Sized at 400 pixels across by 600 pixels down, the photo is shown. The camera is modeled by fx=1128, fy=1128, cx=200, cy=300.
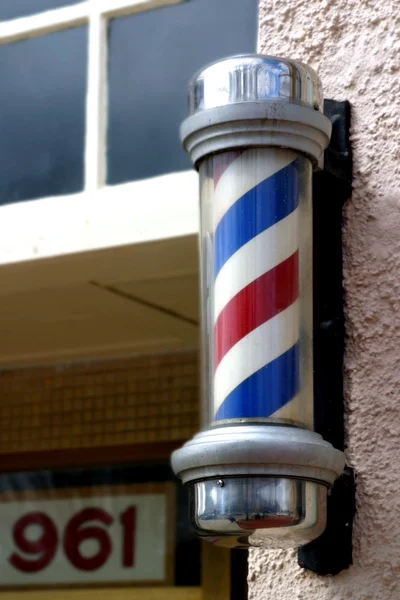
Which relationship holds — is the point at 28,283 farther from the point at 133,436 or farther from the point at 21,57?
the point at 133,436

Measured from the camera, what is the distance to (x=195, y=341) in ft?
15.2

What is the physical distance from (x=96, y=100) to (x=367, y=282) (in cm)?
195

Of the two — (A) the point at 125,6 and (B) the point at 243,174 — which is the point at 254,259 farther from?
(A) the point at 125,6

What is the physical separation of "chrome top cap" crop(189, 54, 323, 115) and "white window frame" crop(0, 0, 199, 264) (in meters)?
1.53

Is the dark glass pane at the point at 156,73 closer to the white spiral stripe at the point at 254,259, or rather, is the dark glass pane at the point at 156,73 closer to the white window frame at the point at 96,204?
the white window frame at the point at 96,204

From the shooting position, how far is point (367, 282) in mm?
1976

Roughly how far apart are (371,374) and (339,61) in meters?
0.60

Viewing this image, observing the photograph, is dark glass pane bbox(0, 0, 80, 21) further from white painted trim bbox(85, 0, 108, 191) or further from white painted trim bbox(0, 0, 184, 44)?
white painted trim bbox(85, 0, 108, 191)

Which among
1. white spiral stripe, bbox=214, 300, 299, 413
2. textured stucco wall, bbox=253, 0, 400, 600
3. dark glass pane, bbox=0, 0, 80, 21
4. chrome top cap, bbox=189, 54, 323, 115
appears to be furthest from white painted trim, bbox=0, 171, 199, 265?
white spiral stripe, bbox=214, 300, 299, 413

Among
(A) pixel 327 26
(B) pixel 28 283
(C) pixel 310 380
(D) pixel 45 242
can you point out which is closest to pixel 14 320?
(B) pixel 28 283

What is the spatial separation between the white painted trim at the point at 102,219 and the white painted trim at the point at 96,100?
0.38 feet

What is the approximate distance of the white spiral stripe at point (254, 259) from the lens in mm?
1712

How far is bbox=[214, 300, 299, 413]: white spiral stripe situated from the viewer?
168 cm

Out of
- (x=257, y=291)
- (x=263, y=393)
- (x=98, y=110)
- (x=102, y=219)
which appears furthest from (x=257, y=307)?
(x=98, y=110)
